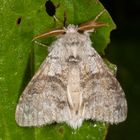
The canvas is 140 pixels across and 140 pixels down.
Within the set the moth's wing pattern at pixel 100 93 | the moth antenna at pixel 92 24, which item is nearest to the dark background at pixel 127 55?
the moth's wing pattern at pixel 100 93

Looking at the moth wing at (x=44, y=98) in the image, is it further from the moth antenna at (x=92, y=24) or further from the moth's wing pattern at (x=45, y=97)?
the moth antenna at (x=92, y=24)

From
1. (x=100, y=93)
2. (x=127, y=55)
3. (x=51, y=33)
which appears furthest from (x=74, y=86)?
(x=127, y=55)

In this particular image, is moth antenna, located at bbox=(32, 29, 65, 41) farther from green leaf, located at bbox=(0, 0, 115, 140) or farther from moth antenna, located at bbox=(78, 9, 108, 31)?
moth antenna, located at bbox=(78, 9, 108, 31)

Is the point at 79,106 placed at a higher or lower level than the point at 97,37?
lower

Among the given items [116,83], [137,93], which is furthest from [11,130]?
[137,93]

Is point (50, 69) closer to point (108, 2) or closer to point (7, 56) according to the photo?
point (7, 56)

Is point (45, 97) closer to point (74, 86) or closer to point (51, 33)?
point (74, 86)

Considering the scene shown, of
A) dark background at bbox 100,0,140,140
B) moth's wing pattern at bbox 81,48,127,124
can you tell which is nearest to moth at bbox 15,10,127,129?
moth's wing pattern at bbox 81,48,127,124
